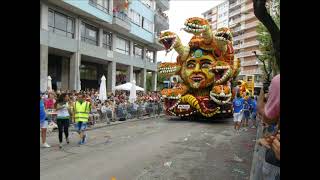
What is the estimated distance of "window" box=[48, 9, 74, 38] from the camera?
25.9 meters

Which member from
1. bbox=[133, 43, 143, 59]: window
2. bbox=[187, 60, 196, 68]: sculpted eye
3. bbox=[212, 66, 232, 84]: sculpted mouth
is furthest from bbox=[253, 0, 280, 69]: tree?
bbox=[133, 43, 143, 59]: window

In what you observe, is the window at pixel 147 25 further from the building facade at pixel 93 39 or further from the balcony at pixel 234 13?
the balcony at pixel 234 13

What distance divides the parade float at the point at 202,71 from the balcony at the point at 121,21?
13.8 m

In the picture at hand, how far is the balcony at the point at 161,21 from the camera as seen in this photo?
157 feet

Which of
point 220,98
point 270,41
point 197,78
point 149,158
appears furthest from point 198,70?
point 149,158

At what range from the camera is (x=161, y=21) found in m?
49.8

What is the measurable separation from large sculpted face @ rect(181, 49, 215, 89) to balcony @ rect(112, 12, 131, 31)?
1446 cm

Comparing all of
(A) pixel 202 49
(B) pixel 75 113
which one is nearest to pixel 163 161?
(B) pixel 75 113

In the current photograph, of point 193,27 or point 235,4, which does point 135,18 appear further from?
point 235,4

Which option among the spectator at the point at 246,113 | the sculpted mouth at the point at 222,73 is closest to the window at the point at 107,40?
the sculpted mouth at the point at 222,73

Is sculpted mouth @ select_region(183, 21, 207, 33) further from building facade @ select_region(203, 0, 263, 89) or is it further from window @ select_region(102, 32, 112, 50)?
building facade @ select_region(203, 0, 263, 89)
